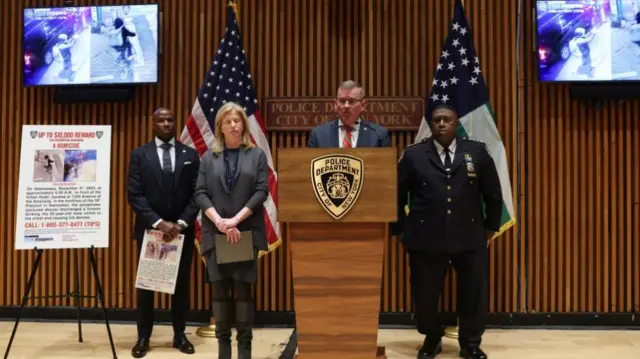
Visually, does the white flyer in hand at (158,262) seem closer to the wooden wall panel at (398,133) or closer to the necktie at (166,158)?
the necktie at (166,158)

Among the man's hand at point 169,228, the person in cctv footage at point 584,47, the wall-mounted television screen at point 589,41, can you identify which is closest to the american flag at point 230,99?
the man's hand at point 169,228

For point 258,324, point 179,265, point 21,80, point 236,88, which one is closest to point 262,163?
point 179,265

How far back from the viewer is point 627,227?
4.68 m

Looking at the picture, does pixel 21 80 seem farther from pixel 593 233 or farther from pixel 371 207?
pixel 593 233

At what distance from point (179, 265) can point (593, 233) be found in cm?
318

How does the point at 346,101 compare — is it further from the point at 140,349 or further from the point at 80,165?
the point at 140,349

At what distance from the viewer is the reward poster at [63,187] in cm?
355

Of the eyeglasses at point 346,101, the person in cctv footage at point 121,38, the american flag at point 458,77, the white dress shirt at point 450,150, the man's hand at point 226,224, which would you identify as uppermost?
the person in cctv footage at point 121,38

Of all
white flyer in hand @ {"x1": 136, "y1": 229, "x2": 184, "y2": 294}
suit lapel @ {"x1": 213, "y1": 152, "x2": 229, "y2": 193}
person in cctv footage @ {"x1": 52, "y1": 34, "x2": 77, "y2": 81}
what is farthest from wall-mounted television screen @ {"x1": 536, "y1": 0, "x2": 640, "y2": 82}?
person in cctv footage @ {"x1": 52, "y1": 34, "x2": 77, "y2": 81}

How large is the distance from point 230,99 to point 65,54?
1.43 meters

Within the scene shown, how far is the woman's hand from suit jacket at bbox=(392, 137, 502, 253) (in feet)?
3.49

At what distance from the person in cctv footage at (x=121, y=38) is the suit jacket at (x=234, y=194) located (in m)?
1.91

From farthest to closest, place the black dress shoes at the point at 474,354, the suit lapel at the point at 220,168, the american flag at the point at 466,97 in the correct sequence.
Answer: the american flag at the point at 466,97 → the black dress shoes at the point at 474,354 → the suit lapel at the point at 220,168

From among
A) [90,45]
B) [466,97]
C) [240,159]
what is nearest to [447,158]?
[466,97]
